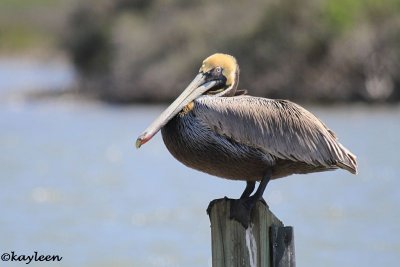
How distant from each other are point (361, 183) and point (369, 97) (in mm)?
13807

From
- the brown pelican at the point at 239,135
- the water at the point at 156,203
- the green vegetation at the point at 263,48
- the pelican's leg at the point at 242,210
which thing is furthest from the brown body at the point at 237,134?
the green vegetation at the point at 263,48

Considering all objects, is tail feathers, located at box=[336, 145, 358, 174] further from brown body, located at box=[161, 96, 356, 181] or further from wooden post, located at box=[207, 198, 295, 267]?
wooden post, located at box=[207, 198, 295, 267]

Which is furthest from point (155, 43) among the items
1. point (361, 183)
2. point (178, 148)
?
point (178, 148)

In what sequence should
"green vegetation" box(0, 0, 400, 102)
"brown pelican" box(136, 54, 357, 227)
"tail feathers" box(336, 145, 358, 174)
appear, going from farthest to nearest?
"green vegetation" box(0, 0, 400, 102), "tail feathers" box(336, 145, 358, 174), "brown pelican" box(136, 54, 357, 227)

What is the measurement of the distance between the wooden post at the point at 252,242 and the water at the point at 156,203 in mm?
5535

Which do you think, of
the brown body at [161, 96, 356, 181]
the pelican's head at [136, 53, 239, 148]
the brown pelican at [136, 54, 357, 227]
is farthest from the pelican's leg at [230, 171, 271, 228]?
the pelican's head at [136, 53, 239, 148]

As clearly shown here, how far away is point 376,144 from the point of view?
796 inches

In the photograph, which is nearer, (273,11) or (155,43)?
(273,11)

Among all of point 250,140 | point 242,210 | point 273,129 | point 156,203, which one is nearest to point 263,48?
point 156,203

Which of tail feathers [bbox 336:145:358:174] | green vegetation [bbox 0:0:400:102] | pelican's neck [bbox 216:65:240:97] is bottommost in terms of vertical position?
tail feathers [bbox 336:145:358:174]

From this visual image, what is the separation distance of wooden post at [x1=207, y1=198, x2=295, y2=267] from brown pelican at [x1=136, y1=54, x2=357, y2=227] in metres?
0.12

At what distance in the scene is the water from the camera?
441 inches

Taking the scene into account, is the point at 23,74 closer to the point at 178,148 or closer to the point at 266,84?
the point at 266,84

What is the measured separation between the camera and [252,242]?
4.85 m
